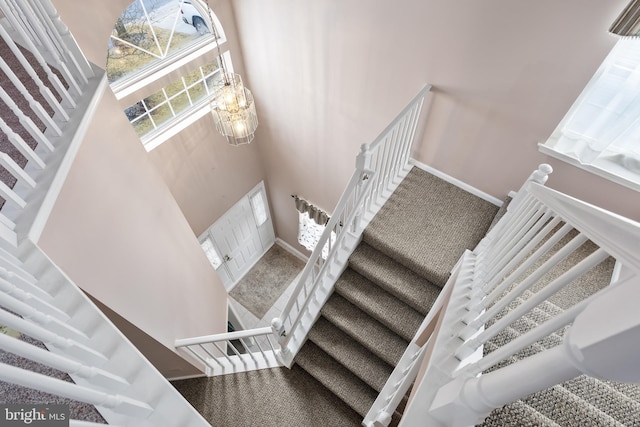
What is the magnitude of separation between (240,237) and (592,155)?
4.50 m

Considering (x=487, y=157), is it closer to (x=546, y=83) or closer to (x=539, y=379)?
(x=546, y=83)

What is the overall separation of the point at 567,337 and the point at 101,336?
4.65 feet

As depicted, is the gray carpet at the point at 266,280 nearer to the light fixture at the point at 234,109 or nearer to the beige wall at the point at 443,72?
the beige wall at the point at 443,72

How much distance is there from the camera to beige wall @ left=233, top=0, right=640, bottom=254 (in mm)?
2066

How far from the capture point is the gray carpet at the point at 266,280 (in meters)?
5.55

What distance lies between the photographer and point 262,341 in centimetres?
493

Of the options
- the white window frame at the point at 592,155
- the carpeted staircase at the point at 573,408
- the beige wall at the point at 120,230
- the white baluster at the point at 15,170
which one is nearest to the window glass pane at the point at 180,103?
the beige wall at the point at 120,230

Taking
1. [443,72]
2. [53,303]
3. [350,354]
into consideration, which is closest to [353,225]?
[350,354]

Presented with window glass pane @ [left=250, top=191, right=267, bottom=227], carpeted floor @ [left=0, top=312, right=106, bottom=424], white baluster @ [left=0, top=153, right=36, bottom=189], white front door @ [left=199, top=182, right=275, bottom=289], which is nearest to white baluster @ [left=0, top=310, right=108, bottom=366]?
carpeted floor @ [left=0, top=312, right=106, bottom=424]

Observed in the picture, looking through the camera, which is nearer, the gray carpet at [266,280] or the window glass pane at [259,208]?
the window glass pane at [259,208]

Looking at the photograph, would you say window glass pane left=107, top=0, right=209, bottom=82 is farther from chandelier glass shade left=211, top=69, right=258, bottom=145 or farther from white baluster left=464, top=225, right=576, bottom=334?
white baluster left=464, top=225, right=576, bottom=334

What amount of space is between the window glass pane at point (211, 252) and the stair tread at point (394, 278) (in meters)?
2.84

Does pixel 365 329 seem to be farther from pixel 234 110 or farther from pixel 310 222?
pixel 310 222

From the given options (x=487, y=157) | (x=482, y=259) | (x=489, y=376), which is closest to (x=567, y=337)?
(x=489, y=376)
